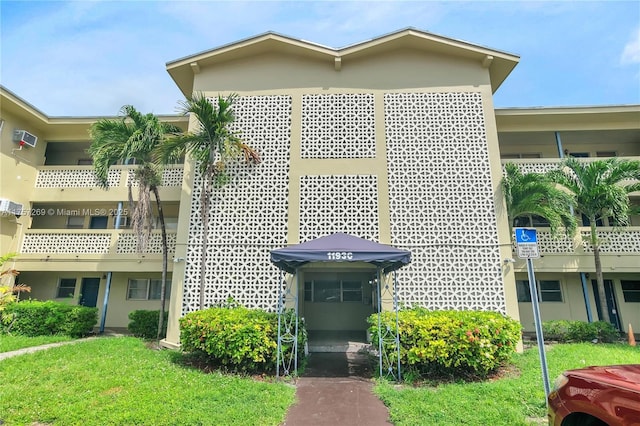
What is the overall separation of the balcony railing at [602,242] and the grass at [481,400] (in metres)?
4.86

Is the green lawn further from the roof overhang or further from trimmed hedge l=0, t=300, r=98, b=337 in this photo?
the roof overhang

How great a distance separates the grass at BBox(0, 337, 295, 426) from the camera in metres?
5.15

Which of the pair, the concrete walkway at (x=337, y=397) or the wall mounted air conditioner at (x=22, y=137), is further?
the wall mounted air conditioner at (x=22, y=137)

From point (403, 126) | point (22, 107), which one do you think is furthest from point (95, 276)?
point (403, 126)

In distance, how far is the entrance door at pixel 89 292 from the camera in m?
14.9

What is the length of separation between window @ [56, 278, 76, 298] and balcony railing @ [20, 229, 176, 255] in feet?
6.77

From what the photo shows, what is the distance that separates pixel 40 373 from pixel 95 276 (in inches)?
352

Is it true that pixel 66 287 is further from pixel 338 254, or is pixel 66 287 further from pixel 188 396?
pixel 338 254

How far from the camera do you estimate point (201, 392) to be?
20.1 ft

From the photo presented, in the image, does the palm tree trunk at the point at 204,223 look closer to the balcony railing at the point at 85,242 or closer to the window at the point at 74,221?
the balcony railing at the point at 85,242

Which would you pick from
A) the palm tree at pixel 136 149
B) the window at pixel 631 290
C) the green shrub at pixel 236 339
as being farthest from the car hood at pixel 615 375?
the window at pixel 631 290

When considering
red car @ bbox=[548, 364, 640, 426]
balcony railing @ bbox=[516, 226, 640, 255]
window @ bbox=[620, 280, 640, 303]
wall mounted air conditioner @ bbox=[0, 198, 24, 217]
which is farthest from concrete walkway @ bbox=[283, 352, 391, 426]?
wall mounted air conditioner @ bbox=[0, 198, 24, 217]

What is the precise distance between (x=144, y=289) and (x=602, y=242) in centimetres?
1863

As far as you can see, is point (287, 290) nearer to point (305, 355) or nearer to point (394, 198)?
point (305, 355)
